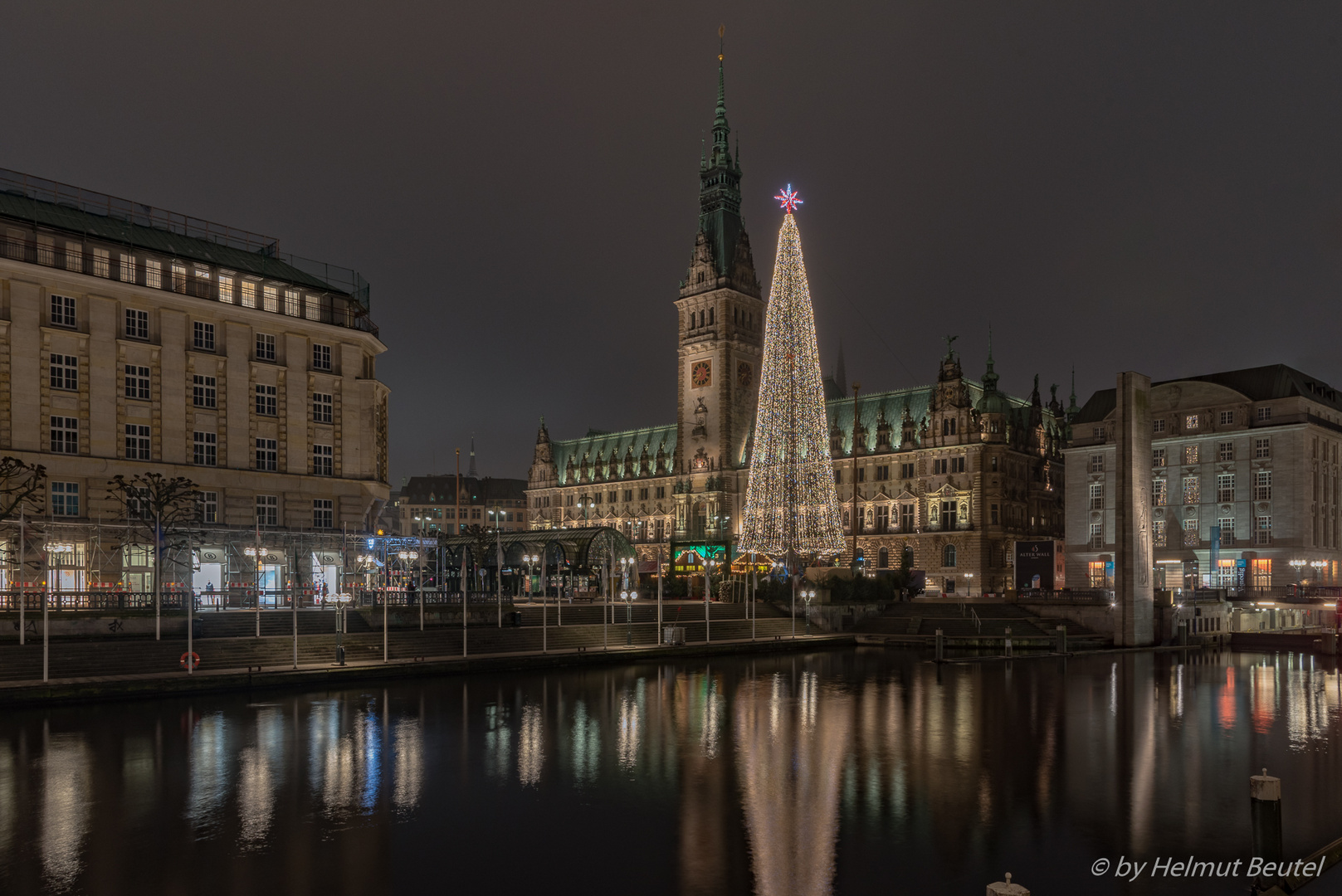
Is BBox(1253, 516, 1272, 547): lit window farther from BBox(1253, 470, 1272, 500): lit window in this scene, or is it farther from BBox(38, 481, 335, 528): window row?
BBox(38, 481, 335, 528): window row

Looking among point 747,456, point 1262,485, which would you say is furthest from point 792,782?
point 747,456

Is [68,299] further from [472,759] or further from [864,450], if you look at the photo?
[864,450]

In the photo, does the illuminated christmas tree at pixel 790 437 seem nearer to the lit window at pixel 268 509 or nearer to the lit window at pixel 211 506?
the lit window at pixel 268 509

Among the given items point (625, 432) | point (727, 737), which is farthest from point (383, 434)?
point (625, 432)

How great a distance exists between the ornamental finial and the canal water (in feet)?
141

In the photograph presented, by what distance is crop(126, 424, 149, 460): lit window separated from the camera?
64.7m

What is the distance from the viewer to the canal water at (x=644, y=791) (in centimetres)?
1877

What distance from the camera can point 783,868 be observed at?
18.8m

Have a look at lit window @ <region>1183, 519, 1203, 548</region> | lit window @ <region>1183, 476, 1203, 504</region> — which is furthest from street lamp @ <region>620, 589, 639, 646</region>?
lit window @ <region>1183, 476, 1203, 504</region>

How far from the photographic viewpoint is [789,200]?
7594cm

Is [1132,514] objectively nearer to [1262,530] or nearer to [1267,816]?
[1262,530]

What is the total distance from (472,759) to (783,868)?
509 inches

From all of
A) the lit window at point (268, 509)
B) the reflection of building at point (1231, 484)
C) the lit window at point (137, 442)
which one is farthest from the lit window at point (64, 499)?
the reflection of building at point (1231, 484)

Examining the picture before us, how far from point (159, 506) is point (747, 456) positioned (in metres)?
100
